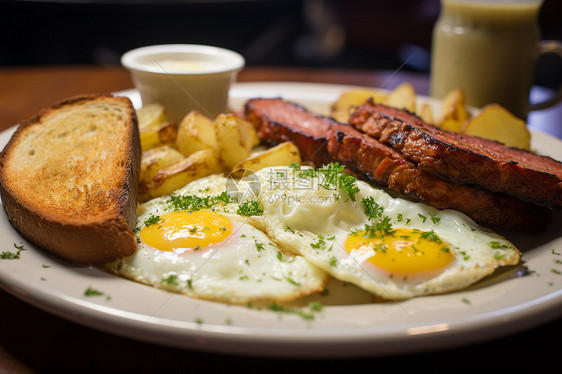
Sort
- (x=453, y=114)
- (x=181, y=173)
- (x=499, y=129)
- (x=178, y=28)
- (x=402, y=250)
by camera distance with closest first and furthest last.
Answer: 1. (x=402, y=250)
2. (x=181, y=173)
3. (x=499, y=129)
4. (x=453, y=114)
5. (x=178, y=28)

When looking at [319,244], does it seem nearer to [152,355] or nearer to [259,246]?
[259,246]

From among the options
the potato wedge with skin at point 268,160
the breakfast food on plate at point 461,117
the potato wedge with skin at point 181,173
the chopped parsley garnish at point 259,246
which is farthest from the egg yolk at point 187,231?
the breakfast food on plate at point 461,117

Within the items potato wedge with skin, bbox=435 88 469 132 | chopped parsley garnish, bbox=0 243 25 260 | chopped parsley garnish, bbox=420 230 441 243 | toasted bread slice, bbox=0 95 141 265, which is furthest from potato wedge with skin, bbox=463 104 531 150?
chopped parsley garnish, bbox=0 243 25 260

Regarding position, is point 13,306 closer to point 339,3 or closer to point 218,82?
point 218,82

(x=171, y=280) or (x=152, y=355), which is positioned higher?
(x=171, y=280)

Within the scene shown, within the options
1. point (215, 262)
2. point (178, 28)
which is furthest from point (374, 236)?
point (178, 28)

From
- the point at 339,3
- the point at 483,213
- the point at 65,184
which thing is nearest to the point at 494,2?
the point at 483,213

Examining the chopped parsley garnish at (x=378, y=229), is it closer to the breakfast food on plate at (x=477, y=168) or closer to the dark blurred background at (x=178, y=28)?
the breakfast food on plate at (x=477, y=168)
